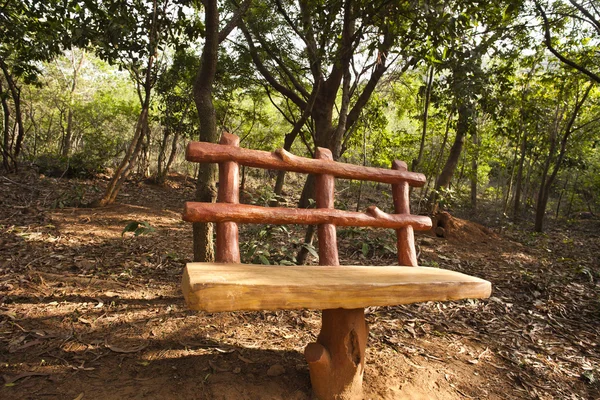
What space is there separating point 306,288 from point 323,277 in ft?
0.72

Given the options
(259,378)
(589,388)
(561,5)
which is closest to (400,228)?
(259,378)

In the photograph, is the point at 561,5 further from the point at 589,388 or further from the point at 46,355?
Answer: the point at 46,355

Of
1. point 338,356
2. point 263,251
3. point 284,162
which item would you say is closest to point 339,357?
point 338,356

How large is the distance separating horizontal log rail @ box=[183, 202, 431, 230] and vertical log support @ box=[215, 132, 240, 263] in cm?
6

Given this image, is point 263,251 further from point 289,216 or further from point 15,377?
point 15,377

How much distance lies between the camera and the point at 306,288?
142 centimetres

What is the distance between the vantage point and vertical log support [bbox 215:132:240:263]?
1917 mm

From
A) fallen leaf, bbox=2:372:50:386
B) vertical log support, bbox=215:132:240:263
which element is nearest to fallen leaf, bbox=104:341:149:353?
fallen leaf, bbox=2:372:50:386

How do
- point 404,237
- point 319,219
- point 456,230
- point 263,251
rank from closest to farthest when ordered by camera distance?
point 319,219
point 404,237
point 263,251
point 456,230

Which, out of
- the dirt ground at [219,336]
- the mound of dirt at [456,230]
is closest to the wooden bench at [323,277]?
the dirt ground at [219,336]

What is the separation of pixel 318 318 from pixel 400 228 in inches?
43.9

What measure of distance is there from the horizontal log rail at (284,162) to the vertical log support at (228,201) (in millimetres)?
58

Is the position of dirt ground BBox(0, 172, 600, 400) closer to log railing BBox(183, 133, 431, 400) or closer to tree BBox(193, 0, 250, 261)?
log railing BBox(183, 133, 431, 400)

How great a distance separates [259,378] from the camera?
80.6 inches
